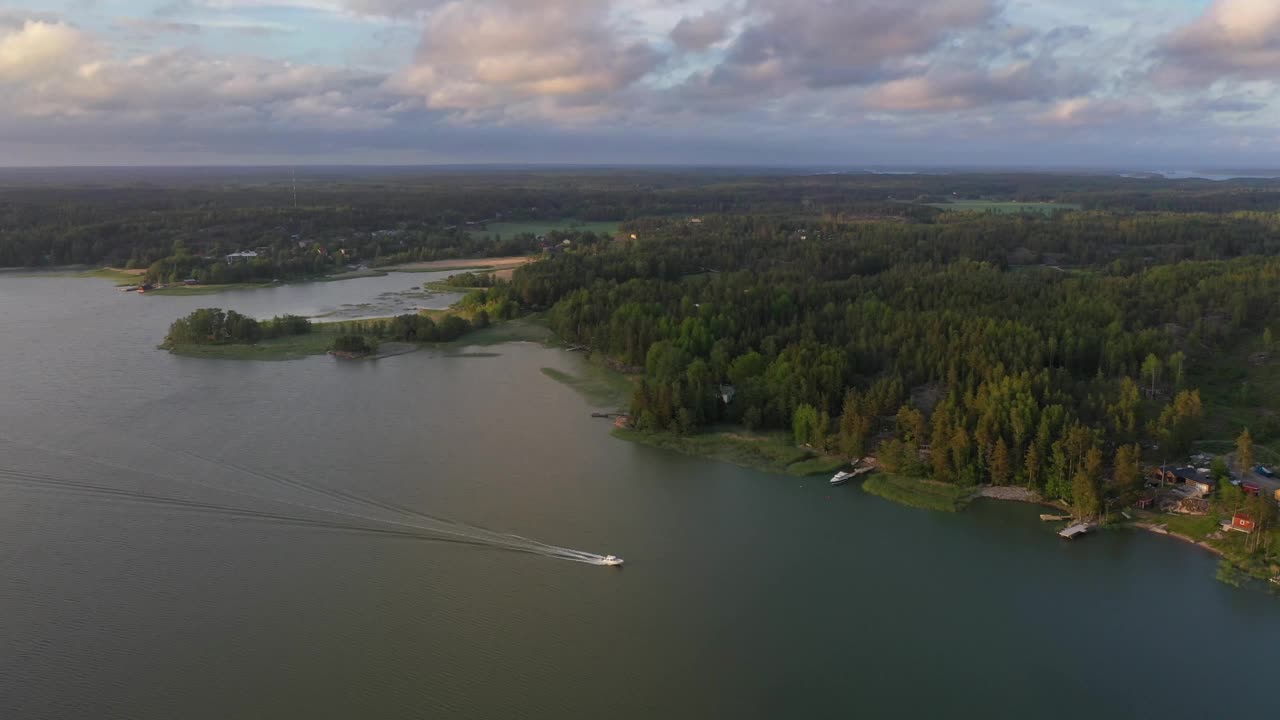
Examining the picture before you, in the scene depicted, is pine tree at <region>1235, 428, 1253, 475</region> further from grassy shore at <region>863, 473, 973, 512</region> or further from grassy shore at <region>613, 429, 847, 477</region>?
grassy shore at <region>613, 429, 847, 477</region>

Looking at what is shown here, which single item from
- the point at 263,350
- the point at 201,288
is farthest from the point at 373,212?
the point at 263,350

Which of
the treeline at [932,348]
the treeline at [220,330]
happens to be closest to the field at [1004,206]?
the treeline at [932,348]

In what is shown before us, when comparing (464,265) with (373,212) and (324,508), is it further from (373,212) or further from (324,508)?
(324,508)

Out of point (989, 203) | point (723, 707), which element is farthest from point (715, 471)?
point (989, 203)

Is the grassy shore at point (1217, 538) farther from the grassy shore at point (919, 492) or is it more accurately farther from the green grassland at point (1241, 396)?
the green grassland at point (1241, 396)

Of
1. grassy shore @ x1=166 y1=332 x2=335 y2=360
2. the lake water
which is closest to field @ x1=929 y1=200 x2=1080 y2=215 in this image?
grassy shore @ x1=166 y1=332 x2=335 y2=360

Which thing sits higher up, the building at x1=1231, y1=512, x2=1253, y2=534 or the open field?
the open field
